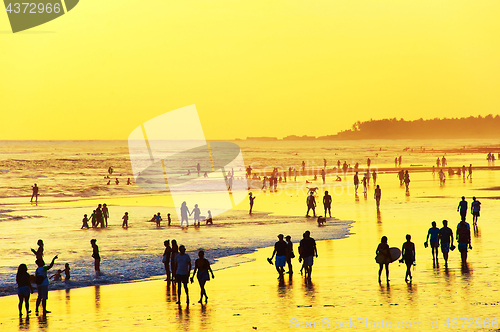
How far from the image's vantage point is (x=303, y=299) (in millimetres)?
12570

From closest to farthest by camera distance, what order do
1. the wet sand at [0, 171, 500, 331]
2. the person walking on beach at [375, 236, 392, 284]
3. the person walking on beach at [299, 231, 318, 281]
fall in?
the wet sand at [0, 171, 500, 331], the person walking on beach at [375, 236, 392, 284], the person walking on beach at [299, 231, 318, 281]

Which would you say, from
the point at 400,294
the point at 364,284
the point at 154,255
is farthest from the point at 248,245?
the point at 400,294

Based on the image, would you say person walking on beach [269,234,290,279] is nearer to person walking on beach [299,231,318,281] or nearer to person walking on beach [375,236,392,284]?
person walking on beach [299,231,318,281]

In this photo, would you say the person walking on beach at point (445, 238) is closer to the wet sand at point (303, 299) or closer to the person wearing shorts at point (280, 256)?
the wet sand at point (303, 299)

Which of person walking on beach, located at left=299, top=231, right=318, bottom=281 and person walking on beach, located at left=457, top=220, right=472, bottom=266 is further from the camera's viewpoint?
person walking on beach, located at left=457, top=220, right=472, bottom=266

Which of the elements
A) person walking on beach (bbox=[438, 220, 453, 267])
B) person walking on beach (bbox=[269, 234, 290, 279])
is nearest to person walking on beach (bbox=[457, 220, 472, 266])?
person walking on beach (bbox=[438, 220, 453, 267])

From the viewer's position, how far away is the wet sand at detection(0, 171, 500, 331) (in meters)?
10.9

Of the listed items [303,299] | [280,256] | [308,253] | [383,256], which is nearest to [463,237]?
[383,256]

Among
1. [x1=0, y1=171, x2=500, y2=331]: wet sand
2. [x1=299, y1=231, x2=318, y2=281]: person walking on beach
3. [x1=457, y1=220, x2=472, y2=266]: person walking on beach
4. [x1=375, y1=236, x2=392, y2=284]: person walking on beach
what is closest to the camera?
[x1=0, y1=171, x2=500, y2=331]: wet sand

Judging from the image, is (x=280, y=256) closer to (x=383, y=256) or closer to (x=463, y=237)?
(x=383, y=256)

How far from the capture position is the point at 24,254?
2098 centimetres

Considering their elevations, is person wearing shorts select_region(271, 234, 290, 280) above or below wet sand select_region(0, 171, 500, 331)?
above

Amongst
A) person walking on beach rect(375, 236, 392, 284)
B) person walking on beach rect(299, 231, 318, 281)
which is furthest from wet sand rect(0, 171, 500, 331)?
person walking on beach rect(375, 236, 392, 284)

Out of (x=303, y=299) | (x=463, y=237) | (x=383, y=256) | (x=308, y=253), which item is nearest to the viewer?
(x=303, y=299)
